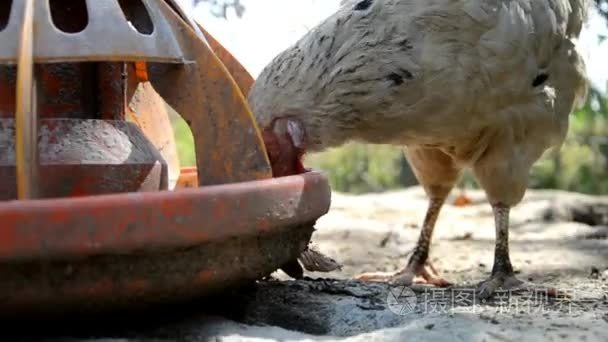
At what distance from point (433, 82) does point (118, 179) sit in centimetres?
118

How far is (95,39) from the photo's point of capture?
1.86 m

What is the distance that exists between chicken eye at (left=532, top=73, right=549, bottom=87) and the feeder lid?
5.02 ft

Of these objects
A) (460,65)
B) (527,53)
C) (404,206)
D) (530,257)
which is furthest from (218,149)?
(404,206)

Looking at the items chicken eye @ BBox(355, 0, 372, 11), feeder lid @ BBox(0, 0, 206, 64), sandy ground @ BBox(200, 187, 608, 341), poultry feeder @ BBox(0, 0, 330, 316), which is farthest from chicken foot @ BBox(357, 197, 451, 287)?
feeder lid @ BBox(0, 0, 206, 64)

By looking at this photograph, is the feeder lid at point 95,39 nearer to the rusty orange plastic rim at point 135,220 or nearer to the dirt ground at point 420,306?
the rusty orange plastic rim at point 135,220

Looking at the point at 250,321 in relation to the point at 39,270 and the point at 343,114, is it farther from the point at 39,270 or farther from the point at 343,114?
the point at 343,114

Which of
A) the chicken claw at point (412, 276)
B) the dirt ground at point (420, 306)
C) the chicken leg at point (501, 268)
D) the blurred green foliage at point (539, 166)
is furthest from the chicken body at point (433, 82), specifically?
the blurred green foliage at point (539, 166)

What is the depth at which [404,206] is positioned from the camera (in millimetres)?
6609

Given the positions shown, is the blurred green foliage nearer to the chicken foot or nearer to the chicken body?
the chicken foot

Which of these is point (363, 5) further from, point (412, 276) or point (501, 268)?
point (412, 276)

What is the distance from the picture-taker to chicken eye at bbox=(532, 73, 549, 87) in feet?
10.0

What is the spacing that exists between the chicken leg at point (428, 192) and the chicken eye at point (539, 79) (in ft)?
2.04

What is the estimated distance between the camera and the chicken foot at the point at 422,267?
3.55m

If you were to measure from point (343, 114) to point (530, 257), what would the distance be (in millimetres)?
1864
